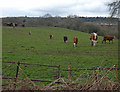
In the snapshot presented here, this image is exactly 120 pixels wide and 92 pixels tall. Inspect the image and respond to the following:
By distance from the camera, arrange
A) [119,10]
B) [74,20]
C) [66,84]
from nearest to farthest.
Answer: [66,84] < [119,10] < [74,20]

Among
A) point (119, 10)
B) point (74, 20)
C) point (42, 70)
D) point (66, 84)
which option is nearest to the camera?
point (66, 84)

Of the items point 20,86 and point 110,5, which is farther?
point 110,5

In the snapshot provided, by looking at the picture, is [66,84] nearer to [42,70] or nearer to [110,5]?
[42,70]

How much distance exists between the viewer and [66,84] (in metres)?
3.81

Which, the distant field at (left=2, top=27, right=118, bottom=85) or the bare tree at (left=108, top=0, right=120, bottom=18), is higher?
the bare tree at (left=108, top=0, right=120, bottom=18)

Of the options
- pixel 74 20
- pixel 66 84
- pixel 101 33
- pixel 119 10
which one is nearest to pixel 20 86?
pixel 66 84

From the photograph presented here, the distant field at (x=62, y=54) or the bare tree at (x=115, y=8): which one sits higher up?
the bare tree at (x=115, y=8)

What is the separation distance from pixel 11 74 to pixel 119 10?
74.4 feet

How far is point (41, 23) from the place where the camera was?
68125 mm

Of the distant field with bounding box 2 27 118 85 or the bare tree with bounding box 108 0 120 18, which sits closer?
the distant field with bounding box 2 27 118 85

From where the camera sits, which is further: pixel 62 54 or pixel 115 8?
pixel 115 8

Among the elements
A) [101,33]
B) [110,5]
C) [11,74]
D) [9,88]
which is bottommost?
[11,74]

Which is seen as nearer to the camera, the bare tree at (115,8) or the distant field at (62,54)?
the distant field at (62,54)

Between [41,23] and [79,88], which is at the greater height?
[41,23]
